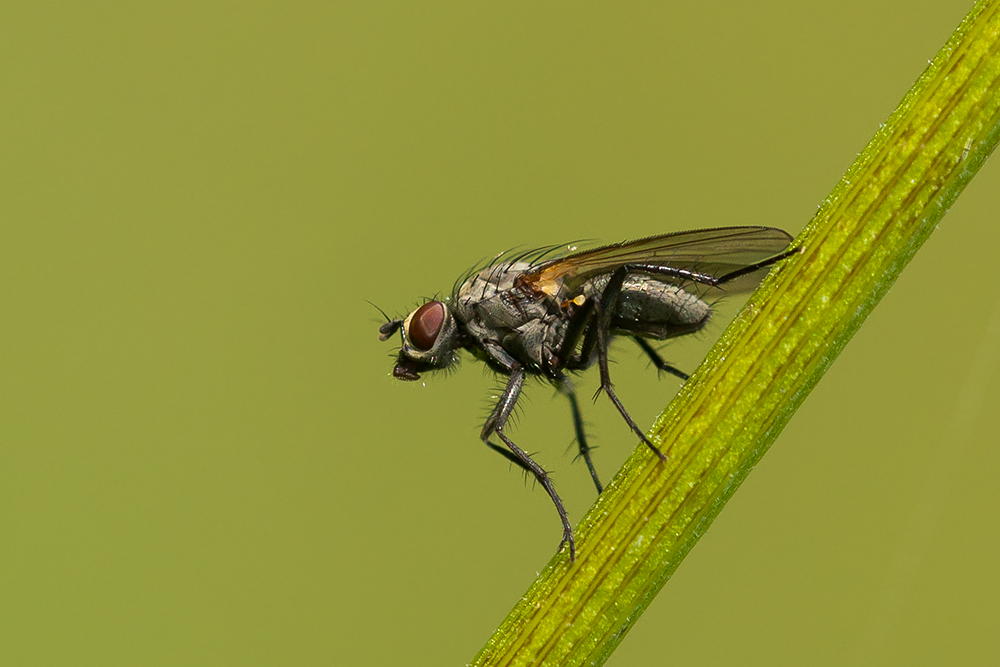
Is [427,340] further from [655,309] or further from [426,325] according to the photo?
[655,309]

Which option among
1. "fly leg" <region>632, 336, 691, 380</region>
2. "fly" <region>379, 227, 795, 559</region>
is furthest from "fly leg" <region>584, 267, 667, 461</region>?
"fly leg" <region>632, 336, 691, 380</region>

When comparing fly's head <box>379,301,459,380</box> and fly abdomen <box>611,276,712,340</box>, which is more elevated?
fly abdomen <box>611,276,712,340</box>

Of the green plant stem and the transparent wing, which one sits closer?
the green plant stem

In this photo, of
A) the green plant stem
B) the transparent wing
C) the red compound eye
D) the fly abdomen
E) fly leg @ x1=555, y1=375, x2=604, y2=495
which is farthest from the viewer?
fly leg @ x1=555, y1=375, x2=604, y2=495

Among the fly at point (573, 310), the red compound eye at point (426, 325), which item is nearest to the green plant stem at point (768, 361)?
the fly at point (573, 310)

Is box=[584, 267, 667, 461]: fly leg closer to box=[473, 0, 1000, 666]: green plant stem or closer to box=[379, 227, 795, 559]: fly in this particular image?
box=[379, 227, 795, 559]: fly

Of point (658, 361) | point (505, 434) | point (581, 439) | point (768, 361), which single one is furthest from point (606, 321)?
point (768, 361)

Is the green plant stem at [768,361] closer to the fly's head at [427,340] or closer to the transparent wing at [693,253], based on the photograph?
the transparent wing at [693,253]
